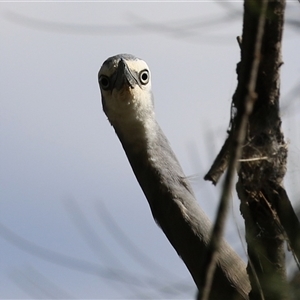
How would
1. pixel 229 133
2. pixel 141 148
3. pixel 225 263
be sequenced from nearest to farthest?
pixel 229 133 < pixel 225 263 < pixel 141 148

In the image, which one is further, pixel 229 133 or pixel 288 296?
pixel 288 296

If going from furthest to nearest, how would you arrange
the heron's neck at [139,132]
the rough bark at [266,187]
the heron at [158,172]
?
1. the heron's neck at [139,132]
2. the heron at [158,172]
3. the rough bark at [266,187]

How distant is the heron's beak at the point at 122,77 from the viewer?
12.5 feet

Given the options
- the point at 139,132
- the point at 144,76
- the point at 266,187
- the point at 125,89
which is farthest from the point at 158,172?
the point at 266,187

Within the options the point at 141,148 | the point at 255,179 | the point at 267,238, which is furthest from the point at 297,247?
the point at 141,148

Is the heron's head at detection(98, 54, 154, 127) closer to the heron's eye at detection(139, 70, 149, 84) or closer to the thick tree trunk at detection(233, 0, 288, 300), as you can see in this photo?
the heron's eye at detection(139, 70, 149, 84)

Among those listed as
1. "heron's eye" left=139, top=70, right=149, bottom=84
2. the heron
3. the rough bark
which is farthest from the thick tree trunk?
"heron's eye" left=139, top=70, right=149, bottom=84

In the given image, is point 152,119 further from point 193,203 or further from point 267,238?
point 267,238

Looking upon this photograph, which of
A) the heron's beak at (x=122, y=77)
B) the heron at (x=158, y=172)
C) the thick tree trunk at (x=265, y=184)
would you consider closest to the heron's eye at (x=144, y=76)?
the heron at (x=158, y=172)

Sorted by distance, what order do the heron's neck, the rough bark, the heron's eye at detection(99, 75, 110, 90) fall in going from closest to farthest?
the rough bark
the heron's neck
the heron's eye at detection(99, 75, 110, 90)

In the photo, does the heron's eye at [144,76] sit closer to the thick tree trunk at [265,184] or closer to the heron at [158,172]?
the heron at [158,172]

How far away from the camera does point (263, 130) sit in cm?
227

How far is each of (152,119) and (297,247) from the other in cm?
172

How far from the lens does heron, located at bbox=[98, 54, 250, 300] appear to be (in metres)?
3.30
